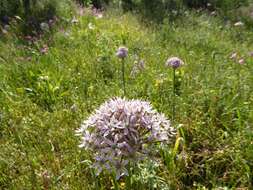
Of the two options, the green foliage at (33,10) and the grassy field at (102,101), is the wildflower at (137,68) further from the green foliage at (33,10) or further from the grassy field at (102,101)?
the green foliage at (33,10)

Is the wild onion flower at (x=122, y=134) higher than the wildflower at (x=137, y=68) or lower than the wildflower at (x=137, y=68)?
higher

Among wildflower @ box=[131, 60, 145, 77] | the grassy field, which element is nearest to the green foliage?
the grassy field

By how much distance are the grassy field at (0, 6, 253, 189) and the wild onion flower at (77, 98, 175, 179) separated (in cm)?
39

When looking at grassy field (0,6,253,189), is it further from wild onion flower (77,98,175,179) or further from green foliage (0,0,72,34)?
green foliage (0,0,72,34)

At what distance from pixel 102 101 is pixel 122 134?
173 cm

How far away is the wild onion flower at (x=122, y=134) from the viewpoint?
1.54 metres

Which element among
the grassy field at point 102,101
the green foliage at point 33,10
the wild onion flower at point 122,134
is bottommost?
the green foliage at point 33,10

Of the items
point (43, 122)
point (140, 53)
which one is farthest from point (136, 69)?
point (43, 122)

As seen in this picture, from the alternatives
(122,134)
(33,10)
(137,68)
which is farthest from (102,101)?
(33,10)

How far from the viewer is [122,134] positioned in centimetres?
153

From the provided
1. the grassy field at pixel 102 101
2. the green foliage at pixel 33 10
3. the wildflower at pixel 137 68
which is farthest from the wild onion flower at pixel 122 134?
the green foliage at pixel 33 10

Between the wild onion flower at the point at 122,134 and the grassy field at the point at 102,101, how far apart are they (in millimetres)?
385

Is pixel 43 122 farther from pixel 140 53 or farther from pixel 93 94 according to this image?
pixel 140 53

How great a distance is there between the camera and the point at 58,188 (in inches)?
89.5
